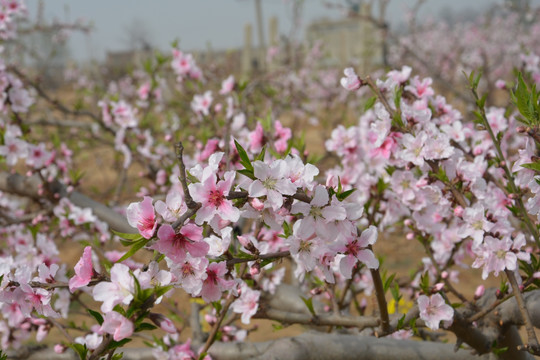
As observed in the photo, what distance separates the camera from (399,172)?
2018 mm

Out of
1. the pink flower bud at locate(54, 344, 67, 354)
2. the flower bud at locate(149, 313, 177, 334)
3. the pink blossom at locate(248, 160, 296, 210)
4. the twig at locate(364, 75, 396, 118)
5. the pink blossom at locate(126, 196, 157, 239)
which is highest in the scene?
the twig at locate(364, 75, 396, 118)

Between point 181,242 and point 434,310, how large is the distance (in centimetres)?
102

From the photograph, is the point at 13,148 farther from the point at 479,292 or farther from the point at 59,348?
the point at 479,292

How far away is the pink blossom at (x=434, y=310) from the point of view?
5.24 feet

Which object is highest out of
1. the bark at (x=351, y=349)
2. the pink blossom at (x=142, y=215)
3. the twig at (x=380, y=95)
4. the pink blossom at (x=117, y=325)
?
the twig at (x=380, y=95)

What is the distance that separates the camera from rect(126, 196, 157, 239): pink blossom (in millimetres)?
1043

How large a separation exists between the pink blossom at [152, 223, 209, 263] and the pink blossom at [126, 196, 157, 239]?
4 cm

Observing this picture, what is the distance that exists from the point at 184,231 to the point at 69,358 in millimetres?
1582

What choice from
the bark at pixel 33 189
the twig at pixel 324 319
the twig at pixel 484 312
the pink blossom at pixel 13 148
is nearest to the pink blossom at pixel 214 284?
the twig at pixel 324 319

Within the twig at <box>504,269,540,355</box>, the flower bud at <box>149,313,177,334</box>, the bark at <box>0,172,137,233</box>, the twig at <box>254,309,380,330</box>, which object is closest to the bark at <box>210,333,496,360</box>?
the twig at <box>254,309,380,330</box>

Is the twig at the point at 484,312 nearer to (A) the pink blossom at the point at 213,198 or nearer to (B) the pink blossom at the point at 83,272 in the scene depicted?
(A) the pink blossom at the point at 213,198

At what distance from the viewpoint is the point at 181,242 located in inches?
41.8

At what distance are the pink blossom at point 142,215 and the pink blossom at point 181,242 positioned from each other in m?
0.04

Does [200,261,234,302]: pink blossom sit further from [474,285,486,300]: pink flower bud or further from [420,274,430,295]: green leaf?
[474,285,486,300]: pink flower bud
